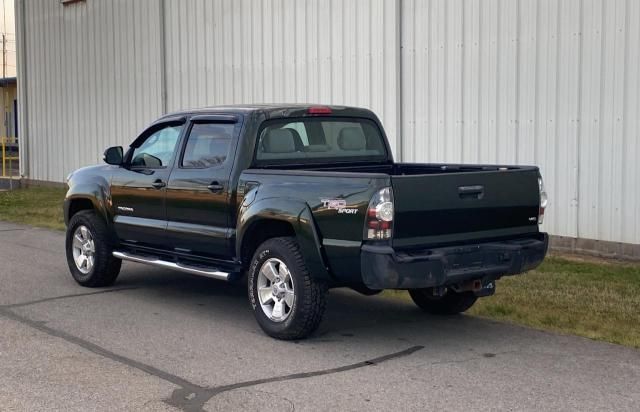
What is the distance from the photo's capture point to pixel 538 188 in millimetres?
7559

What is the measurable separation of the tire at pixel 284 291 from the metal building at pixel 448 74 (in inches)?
219

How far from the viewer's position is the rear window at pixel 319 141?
812 centimetres

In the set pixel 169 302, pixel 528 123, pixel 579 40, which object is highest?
pixel 579 40

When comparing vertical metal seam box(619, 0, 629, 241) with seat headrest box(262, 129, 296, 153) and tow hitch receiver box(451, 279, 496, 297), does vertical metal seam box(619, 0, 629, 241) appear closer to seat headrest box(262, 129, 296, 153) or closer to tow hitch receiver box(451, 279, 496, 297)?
tow hitch receiver box(451, 279, 496, 297)

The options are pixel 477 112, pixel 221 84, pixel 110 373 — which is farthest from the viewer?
pixel 221 84

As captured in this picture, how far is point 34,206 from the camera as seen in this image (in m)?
19.8

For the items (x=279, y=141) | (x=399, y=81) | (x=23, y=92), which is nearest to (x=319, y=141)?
(x=279, y=141)

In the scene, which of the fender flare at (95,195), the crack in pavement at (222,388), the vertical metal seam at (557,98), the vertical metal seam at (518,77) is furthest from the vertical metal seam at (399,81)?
the crack in pavement at (222,388)

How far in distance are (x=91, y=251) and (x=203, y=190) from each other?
223 centimetres

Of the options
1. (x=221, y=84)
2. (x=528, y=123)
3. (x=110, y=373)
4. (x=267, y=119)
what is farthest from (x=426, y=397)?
(x=221, y=84)

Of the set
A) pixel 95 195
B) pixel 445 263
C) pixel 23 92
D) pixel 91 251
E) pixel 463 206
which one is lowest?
pixel 91 251

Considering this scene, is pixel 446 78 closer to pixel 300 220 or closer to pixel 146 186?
pixel 146 186

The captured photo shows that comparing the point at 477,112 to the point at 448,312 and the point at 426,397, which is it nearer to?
the point at 448,312

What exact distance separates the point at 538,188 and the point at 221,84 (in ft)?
37.8
